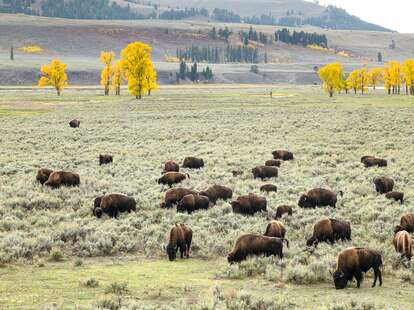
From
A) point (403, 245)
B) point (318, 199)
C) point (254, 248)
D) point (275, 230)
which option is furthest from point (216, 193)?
point (403, 245)

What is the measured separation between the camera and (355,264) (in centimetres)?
1234

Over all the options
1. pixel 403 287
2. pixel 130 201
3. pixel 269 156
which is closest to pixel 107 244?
pixel 130 201

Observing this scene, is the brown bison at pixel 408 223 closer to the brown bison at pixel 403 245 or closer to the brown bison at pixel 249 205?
the brown bison at pixel 403 245

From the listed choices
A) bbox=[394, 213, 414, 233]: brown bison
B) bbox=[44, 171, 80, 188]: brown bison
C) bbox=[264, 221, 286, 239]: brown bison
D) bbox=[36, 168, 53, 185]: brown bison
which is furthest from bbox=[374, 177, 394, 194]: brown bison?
bbox=[36, 168, 53, 185]: brown bison

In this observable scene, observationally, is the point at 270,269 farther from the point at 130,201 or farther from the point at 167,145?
the point at 167,145

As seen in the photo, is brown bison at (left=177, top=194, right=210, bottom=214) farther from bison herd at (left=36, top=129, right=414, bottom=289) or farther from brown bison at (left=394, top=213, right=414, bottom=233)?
brown bison at (left=394, top=213, right=414, bottom=233)

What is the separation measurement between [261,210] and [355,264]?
7.65 meters

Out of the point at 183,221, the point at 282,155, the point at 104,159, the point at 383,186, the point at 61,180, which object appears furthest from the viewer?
the point at 282,155

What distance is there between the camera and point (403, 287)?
41.0 ft

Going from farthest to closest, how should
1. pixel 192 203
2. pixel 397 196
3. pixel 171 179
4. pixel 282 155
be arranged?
1. pixel 282 155
2. pixel 171 179
3. pixel 397 196
4. pixel 192 203

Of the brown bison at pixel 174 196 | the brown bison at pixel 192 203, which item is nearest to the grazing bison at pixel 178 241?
the brown bison at pixel 192 203

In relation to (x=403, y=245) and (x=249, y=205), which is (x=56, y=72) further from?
(x=403, y=245)

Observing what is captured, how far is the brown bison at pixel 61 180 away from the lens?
2389cm

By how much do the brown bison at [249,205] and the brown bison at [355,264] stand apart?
7384 millimetres
